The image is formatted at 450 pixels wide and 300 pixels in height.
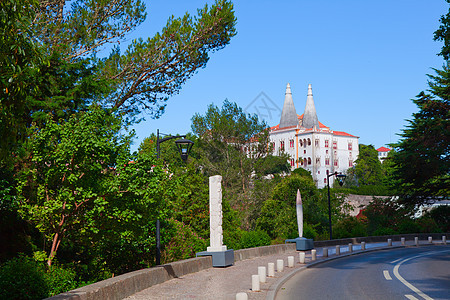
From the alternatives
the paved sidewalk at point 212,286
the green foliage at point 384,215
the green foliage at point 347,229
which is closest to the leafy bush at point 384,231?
the green foliage at point 384,215

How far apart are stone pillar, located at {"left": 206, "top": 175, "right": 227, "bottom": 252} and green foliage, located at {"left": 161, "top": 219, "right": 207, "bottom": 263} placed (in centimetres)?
158

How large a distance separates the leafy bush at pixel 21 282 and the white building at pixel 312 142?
140 m

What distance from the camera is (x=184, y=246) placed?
22312 mm

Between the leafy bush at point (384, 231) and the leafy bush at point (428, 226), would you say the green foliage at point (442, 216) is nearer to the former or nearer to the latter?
the leafy bush at point (428, 226)

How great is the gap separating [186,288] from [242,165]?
4133cm

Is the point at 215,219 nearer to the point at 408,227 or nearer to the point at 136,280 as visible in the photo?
the point at 136,280

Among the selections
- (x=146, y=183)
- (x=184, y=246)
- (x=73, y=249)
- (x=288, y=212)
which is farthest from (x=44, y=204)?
(x=288, y=212)

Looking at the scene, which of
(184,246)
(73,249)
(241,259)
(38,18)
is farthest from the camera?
(241,259)

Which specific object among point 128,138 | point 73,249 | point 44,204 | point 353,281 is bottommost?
point 353,281

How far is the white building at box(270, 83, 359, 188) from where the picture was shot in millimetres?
154250

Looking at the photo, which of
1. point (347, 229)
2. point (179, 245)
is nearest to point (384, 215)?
point (347, 229)

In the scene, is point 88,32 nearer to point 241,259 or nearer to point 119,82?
point 119,82

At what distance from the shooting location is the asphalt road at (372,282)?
517 inches

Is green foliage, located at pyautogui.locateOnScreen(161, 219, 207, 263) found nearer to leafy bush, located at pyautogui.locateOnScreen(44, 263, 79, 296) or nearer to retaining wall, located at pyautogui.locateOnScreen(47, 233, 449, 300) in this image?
retaining wall, located at pyautogui.locateOnScreen(47, 233, 449, 300)
